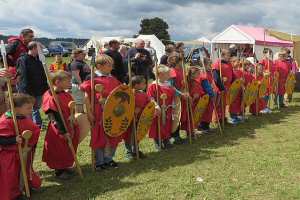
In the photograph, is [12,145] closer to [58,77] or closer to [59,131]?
[59,131]

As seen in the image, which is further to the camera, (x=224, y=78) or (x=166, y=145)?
(x=224, y=78)

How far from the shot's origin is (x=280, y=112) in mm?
13297

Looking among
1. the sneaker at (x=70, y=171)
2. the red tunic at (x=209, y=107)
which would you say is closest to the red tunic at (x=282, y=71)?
the red tunic at (x=209, y=107)

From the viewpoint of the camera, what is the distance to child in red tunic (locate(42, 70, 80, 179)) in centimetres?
618

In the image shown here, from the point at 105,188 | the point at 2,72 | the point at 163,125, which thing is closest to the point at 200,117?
the point at 163,125

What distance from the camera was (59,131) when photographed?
6.22 metres

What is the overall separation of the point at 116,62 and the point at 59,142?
3.72 m

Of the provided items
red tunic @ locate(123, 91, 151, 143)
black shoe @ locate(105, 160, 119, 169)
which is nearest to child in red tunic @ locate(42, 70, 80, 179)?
black shoe @ locate(105, 160, 119, 169)

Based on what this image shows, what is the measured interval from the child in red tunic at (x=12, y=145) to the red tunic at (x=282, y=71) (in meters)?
9.78

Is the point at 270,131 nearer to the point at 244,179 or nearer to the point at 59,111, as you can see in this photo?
the point at 244,179

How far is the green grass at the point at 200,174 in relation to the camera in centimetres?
590

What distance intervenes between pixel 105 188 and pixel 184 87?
3.35 meters

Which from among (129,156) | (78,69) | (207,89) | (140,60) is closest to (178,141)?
(207,89)

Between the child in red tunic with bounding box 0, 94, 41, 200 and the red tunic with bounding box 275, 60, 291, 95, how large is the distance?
9.78 metres
